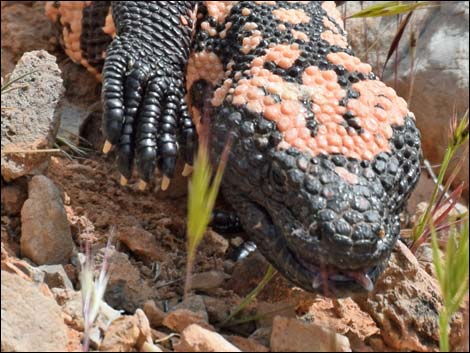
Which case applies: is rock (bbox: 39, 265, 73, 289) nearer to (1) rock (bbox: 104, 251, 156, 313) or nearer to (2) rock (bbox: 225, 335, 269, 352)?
(1) rock (bbox: 104, 251, 156, 313)

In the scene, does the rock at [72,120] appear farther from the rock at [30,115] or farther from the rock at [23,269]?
the rock at [23,269]

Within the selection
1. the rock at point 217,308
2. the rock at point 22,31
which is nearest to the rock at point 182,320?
the rock at point 217,308

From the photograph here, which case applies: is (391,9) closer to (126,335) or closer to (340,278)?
(340,278)

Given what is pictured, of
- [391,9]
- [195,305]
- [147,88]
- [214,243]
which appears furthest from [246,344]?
[391,9]

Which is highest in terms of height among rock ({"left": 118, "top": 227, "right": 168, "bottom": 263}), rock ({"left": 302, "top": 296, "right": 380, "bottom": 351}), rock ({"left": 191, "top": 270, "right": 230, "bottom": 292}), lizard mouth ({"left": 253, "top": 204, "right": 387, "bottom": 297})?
lizard mouth ({"left": 253, "top": 204, "right": 387, "bottom": 297})

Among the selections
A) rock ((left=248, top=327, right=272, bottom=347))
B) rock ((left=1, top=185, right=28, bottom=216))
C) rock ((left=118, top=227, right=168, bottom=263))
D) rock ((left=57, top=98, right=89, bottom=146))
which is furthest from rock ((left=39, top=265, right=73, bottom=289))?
rock ((left=57, top=98, right=89, bottom=146))

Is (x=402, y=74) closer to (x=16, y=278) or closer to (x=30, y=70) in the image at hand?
(x=30, y=70)
